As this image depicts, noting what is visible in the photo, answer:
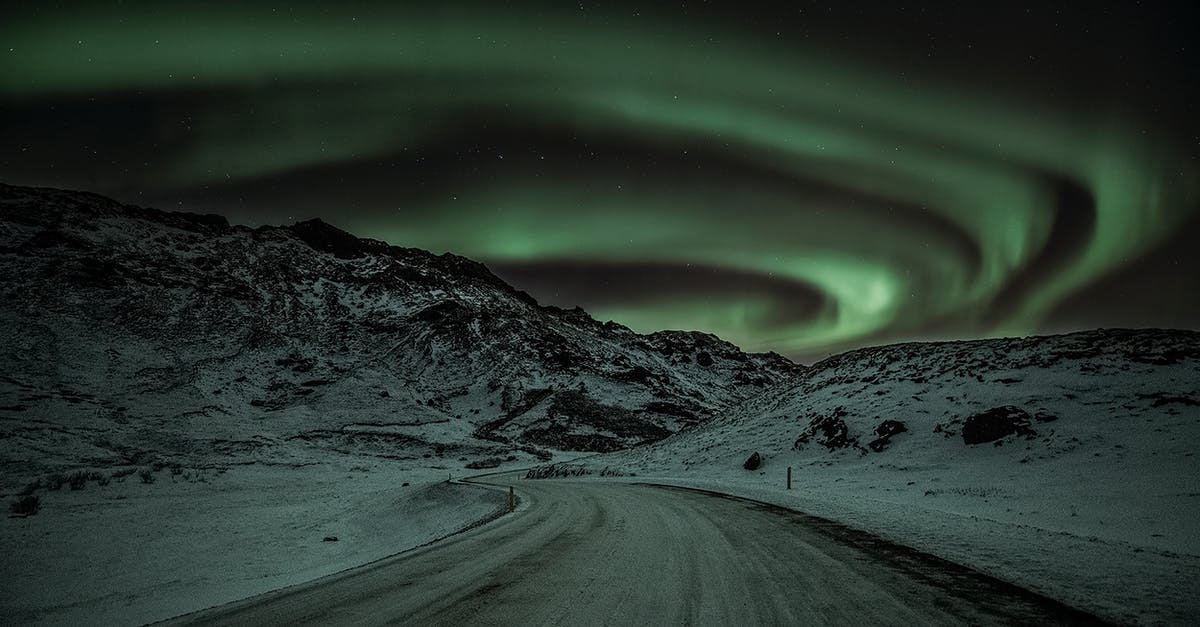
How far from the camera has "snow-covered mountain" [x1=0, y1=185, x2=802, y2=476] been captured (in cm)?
7244

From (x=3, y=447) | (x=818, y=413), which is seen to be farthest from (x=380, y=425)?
(x=818, y=413)

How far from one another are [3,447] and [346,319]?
393 feet

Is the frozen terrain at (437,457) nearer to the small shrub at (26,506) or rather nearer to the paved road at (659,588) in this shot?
the small shrub at (26,506)

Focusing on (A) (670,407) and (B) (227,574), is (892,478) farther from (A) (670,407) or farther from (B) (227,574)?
(A) (670,407)

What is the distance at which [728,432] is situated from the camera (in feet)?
137

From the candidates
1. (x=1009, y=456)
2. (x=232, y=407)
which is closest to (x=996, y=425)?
(x=1009, y=456)

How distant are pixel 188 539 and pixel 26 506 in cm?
1214

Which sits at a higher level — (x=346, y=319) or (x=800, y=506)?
(x=346, y=319)

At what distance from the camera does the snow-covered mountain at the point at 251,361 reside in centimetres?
7244

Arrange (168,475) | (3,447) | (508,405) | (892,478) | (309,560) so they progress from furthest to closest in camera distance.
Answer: (508,405)
(3,447)
(168,475)
(892,478)
(309,560)

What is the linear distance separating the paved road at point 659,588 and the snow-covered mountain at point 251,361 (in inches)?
2166

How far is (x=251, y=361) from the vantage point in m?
119

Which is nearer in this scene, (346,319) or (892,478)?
(892,478)

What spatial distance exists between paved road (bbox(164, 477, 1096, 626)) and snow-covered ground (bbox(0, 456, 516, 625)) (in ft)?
32.4
